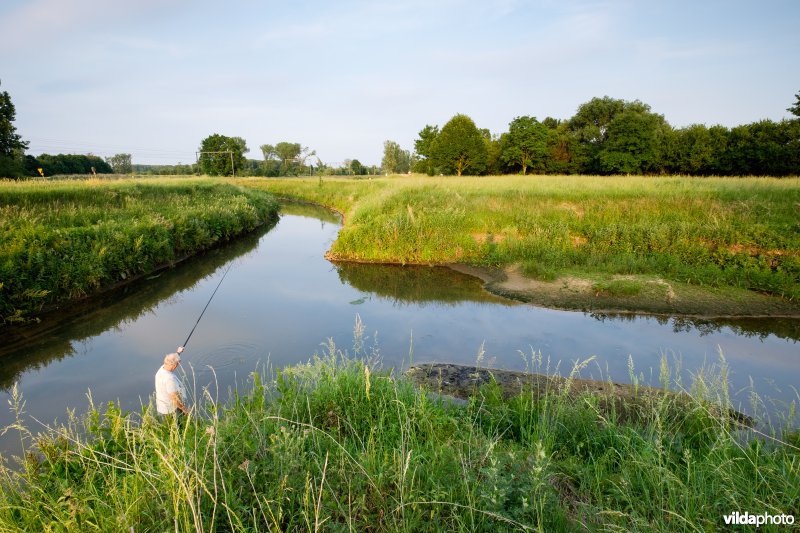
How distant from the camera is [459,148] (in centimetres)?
4525

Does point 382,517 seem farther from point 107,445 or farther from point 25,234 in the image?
point 25,234

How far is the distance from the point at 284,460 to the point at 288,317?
6.61m

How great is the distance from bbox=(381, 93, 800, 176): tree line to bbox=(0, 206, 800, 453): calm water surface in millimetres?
37289

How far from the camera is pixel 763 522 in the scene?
225cm

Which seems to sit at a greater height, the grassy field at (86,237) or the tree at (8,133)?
the tree at (8,133)

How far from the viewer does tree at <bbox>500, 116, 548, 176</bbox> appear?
4534 cm

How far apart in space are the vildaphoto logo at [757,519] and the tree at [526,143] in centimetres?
4521

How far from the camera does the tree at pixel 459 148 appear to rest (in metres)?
45.4

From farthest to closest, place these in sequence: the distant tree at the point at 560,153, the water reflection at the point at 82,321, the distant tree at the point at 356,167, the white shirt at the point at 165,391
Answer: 1. the distant tree at the point at 356,167
2. the distant tree at the point at 560,153
3. the water reflection at the point at 82,321
4. the white shirt at the point at 165,391

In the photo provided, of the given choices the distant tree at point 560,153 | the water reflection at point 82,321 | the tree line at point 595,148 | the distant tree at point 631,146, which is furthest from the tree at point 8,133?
the distant tree at point 631,146

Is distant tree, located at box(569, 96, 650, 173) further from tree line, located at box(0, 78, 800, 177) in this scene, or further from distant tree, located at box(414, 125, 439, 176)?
distant tree, located at box(414, 125, 439, 176)

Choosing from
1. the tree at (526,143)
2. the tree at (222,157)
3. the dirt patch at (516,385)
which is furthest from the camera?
the tree at (222,157)

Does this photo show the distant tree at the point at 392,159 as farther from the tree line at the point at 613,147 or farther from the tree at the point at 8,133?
the tree at the point at 8,133

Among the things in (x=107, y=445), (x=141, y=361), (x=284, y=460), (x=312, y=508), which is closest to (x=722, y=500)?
(x=312, y=508)
